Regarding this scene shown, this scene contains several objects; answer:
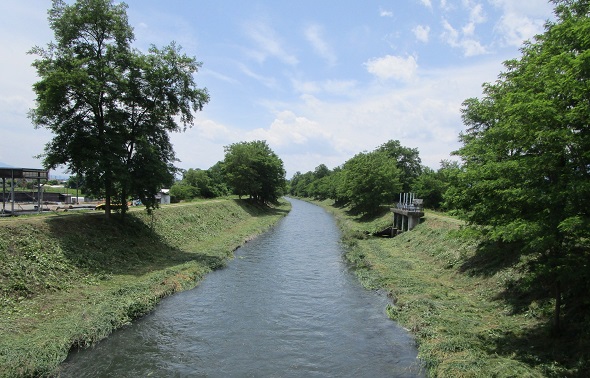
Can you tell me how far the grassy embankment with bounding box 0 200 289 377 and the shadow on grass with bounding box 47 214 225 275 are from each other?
0.23 ft

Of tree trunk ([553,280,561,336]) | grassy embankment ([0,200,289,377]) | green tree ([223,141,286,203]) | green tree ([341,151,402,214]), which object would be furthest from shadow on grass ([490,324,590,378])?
green tree ([223,141,286,203])

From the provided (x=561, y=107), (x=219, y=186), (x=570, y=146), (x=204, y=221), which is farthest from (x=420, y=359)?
(x=219, y=186)

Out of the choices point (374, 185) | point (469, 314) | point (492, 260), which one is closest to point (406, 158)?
point (374, 185)

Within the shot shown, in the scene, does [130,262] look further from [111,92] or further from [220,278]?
[111,92]

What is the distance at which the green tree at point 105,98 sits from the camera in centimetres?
2384

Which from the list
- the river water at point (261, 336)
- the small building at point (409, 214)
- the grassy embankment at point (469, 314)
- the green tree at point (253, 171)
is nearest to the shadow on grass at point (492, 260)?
the grassy embankment at point (469, 314)

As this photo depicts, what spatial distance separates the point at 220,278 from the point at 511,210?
18.9 metres

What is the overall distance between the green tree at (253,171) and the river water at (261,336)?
163 feet

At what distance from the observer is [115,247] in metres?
25.0

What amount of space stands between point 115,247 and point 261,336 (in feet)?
47.2

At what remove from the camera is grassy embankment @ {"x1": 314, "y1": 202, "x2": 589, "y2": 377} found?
38.1 ft

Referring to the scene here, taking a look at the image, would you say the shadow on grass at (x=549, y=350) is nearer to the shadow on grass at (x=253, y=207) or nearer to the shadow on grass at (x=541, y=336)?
the shadow on grass at (x=541, y=336)

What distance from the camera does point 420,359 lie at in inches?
535

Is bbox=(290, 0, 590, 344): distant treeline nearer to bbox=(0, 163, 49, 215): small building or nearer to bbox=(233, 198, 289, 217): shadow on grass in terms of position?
bbox=(0, 163, 49, 215): small building
